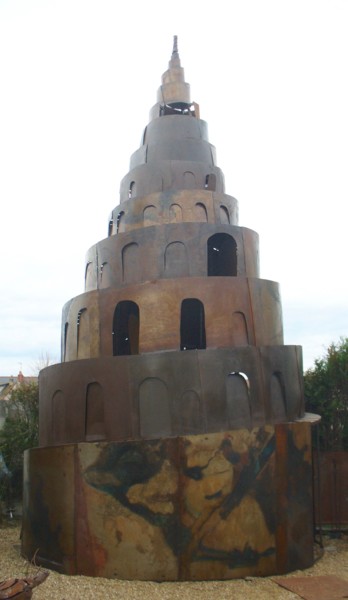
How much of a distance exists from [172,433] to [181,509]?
158cm

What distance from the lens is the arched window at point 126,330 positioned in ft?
56.3

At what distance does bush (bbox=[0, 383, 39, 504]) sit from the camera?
→ 904 inches

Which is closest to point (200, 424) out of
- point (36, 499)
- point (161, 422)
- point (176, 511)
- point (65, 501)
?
point (161, 422)

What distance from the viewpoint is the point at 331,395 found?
21047mm

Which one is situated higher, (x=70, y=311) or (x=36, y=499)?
(x=70, y=311)

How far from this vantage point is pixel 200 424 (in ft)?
42.2

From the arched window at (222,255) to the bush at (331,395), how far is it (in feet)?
19.1

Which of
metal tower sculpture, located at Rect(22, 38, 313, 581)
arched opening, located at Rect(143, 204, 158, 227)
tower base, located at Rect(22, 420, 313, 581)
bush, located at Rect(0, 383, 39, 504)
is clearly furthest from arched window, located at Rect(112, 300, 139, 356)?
bush, located at Rect(0, 383, 39, 504)

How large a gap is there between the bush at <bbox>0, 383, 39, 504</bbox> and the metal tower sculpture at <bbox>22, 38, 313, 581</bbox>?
8.90 meters

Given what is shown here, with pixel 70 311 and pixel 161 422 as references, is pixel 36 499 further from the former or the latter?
pixel 70 311

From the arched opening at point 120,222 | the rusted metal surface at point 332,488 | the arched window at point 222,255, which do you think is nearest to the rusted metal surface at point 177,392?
the arched window at point 222,255

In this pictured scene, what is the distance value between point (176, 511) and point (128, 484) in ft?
3.71

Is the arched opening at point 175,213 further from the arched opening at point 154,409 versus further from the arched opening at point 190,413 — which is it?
the arched opening at point 190,413

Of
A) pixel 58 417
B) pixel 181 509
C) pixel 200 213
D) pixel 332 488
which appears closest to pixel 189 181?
pixel 200 213
